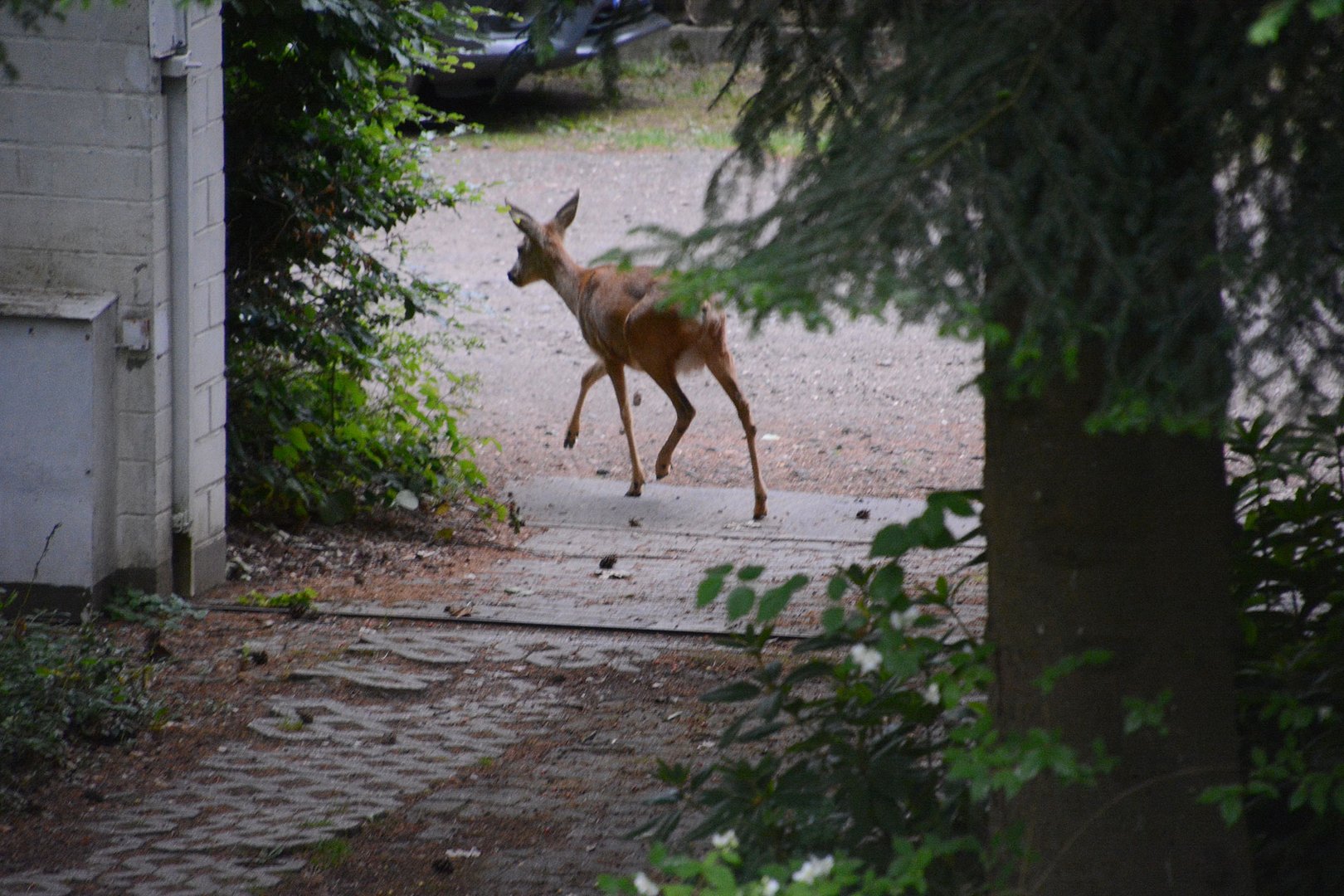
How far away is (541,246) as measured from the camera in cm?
1112

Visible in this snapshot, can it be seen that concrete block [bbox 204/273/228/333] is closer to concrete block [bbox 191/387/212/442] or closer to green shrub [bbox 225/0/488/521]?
concrete block [bbox 191/387/212/442]

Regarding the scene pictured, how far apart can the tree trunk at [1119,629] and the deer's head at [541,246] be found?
8.38m

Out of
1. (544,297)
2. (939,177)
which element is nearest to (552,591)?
(939,177)

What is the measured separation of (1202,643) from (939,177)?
3.53ft

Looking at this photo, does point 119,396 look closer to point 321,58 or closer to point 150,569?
point 150,569

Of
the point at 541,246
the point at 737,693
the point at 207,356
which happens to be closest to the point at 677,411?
the point at 541,246

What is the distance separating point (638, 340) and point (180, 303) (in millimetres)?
3797

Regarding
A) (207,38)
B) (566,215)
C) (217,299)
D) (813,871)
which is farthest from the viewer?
(566,215)

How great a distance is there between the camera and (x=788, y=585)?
2.67 metres

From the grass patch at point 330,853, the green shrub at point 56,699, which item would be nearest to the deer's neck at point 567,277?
the green shrub at point 56,699

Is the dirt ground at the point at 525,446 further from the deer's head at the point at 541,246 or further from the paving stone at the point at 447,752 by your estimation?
the deer's head at the point at 541,246

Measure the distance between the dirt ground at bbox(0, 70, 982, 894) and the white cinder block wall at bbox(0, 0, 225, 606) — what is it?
2.38ft

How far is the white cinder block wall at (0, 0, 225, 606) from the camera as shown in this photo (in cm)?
645

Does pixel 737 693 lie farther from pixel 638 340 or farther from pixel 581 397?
pixel 581 397
